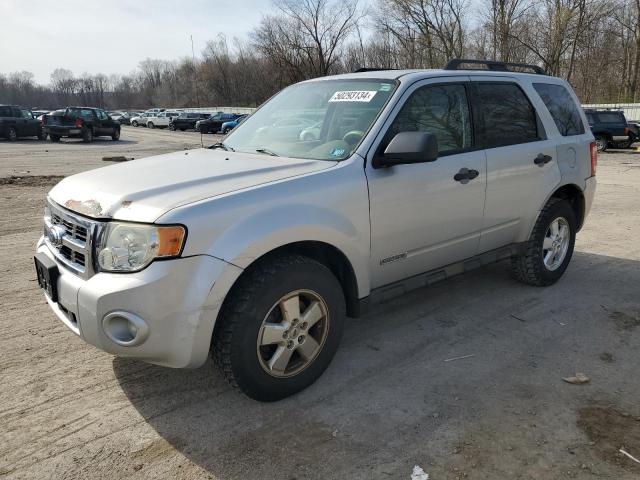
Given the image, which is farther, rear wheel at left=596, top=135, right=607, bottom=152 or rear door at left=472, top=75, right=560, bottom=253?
rear wheel at left=596, top=135, right=607, bottom=152

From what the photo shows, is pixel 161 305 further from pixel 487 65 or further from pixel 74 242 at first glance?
pixel 487 65

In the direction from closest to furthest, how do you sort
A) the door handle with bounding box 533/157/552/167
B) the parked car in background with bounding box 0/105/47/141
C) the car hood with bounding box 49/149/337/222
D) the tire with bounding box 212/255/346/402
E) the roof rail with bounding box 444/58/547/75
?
the car hood with bounding box 49/149/337/222, the tire with bounding box 212/255/346/402, the roof rail with bounding box 444/58/547/75, the door handle with bounding box 533/157/552/167, the parked car in background with bounding box 0/105/47/141

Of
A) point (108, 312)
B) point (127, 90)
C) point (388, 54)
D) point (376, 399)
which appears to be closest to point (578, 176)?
point (376, 399)

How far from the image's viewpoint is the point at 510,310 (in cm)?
438

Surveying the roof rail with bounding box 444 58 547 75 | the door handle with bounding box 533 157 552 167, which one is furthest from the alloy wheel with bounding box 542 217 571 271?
the roof rail with bounding box 444 58 547 75

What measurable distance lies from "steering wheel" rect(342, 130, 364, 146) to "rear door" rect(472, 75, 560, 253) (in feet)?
3.76

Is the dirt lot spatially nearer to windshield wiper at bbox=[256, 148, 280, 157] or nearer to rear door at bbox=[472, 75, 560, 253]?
rear door at bbox=[472, 75, 560, 253]

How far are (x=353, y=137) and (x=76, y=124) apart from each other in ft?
85.3

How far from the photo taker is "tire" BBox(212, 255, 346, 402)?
106 inches

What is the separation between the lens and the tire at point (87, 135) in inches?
1024

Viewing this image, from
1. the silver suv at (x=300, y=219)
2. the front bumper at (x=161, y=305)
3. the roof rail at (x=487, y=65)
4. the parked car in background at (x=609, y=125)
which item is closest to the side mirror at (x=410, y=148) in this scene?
the silver suv at (x=300, y=219)

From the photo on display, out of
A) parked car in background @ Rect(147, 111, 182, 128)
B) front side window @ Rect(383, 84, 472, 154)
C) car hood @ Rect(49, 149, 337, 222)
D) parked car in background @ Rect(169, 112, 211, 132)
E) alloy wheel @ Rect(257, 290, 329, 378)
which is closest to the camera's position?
car hood @ Rect(49, 149, 337, 222)

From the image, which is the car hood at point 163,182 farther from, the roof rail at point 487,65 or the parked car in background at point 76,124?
the parked car in background at point 76,124

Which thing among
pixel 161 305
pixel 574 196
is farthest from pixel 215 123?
pixel 161 305
